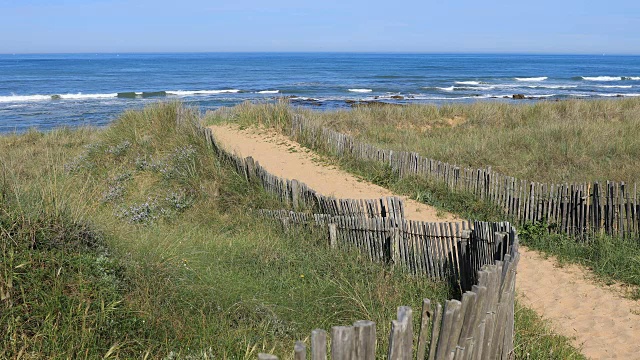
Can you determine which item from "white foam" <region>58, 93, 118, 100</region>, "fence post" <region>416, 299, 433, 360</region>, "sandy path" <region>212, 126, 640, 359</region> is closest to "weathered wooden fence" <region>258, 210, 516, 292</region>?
"sandy path" <region>212, 126, 640, 359</region>

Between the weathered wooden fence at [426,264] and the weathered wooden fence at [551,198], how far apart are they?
1771 millimetres

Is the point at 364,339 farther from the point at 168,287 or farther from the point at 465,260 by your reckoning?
the point at 465,260

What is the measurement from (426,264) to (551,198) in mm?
2822

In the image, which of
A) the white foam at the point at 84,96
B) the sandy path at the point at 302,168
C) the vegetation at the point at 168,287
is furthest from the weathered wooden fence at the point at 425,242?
the white foam at the point at 84,96

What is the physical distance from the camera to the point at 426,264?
6672 mm

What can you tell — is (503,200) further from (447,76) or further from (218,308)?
(447,76)

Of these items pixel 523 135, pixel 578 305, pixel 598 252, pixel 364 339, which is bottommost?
pixel 578 305

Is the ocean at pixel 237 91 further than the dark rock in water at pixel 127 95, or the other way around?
the dark rock in water at pixel 127 95

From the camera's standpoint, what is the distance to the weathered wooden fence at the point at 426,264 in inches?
105

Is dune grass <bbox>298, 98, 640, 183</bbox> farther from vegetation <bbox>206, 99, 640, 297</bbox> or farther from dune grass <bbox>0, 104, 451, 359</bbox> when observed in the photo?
dune grass <bbox>0, 104, 451, 359</bbox>

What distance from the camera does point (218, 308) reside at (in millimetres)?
4824

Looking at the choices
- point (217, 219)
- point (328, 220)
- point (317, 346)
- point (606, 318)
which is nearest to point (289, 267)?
point (328, 220)

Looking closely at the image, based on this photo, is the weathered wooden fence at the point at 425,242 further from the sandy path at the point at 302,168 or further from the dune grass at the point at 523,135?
the dune grass at the point at 523,135

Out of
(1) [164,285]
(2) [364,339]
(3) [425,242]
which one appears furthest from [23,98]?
→ (2) [364,339]
